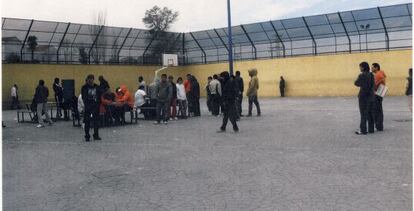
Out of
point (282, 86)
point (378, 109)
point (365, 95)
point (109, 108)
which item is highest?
point (282, 86)

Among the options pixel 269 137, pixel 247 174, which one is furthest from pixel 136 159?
pixel 269 137

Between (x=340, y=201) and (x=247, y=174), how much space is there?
186 cm

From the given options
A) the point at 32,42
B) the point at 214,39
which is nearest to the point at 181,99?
the point at 32,42

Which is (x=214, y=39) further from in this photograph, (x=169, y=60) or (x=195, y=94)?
(x=195, y=94)

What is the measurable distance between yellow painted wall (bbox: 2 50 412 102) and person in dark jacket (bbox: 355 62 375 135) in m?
19.5

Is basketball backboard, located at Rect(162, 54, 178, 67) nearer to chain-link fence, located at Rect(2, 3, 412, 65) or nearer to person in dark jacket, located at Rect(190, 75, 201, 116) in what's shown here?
chain-link fence, located at Rect(2, 3, 412, 65)

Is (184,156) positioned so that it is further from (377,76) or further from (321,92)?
(321,92)

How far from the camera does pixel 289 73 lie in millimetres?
33250

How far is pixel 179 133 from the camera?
12312 millimetres

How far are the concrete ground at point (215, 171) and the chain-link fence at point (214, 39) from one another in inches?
724

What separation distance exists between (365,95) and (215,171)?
211 inches

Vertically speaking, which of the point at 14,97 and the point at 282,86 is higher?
the point at 282,86

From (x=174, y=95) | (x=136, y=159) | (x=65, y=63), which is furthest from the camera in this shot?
(x=65, y=63)

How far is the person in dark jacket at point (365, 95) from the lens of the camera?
1081 cm
